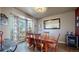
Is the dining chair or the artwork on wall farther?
the dining chair

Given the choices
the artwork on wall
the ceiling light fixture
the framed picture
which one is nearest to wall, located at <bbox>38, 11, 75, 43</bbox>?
the framed picture

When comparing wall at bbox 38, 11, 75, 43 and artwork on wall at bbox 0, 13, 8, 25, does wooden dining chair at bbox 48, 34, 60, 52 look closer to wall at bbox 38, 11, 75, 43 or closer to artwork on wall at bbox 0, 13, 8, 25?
wall at bbox 38, 11, 75, 43

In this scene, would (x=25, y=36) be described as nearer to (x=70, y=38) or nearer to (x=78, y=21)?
(x=70, y=38)

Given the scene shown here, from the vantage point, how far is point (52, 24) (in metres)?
2.29

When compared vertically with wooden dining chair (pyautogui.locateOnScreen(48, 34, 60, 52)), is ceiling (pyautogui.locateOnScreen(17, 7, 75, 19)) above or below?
above

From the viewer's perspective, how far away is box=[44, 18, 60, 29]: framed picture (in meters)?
2.24

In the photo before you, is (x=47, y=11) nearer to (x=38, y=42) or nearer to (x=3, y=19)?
(x=38, y=42)

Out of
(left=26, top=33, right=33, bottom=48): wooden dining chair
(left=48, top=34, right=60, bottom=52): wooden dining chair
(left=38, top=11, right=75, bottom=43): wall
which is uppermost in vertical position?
(left=38, top=11, right=75, bottom=43): wall

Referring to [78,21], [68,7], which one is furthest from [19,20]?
[78,21]

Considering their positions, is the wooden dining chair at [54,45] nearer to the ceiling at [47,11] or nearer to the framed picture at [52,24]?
the framed picture at [52,24]

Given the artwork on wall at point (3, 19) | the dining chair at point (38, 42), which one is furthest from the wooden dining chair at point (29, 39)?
the artwork on wall at point (3, 19)

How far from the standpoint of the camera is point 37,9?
85.0 inches

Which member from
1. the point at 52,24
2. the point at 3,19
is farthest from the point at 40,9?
the point at 3,19
